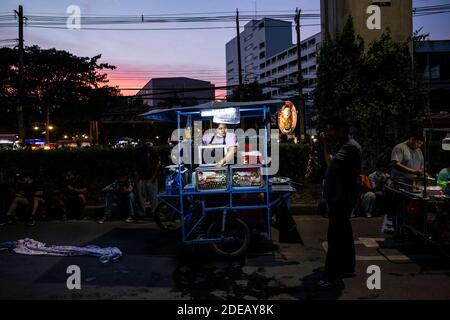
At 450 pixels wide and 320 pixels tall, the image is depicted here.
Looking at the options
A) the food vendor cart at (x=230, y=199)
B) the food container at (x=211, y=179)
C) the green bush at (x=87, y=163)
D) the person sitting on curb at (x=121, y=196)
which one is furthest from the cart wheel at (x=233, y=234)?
the green bush at (x=87, y=163)

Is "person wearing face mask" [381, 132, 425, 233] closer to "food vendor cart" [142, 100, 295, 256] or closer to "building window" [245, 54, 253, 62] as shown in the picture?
"food vendor cart" [142, 100, 295, 256]

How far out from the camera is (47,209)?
10156 millimetres

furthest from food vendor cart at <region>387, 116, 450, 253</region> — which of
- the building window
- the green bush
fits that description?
the building window

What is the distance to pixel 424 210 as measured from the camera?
5781 millimetres

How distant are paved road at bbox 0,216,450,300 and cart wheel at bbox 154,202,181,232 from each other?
2.29ft

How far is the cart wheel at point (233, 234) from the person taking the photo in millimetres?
6336

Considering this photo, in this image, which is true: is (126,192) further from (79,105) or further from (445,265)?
(79,105)

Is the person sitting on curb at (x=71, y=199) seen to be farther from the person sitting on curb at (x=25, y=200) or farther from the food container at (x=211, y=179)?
the food container at (x=211, y=179)

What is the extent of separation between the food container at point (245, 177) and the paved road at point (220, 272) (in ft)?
3.53

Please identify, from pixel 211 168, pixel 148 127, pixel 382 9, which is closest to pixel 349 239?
pixel 211 168

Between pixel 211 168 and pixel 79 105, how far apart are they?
2878 centimetres

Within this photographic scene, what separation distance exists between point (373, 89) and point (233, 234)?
623 cm
